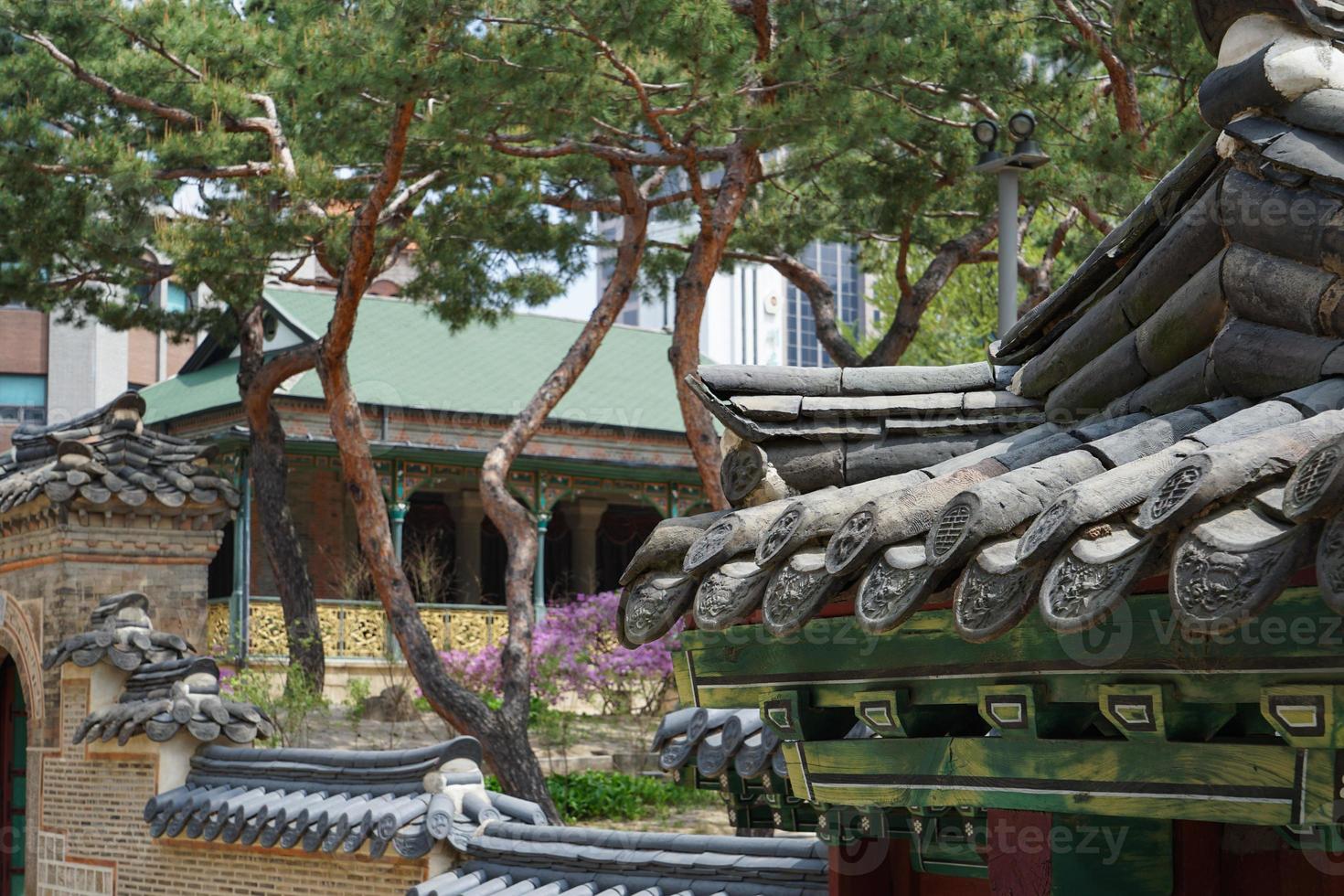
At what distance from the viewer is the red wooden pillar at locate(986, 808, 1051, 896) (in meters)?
3.93

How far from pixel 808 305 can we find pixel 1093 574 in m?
45.7

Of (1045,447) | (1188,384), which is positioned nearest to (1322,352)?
(1188,384)

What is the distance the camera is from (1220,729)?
326cm

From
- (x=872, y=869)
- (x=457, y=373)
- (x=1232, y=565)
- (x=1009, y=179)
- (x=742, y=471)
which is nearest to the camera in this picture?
(x=1232, y=565)

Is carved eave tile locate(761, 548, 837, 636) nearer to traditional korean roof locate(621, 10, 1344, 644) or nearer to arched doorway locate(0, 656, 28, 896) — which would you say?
traditional korean roof locate(621, 10, 1344, 644)

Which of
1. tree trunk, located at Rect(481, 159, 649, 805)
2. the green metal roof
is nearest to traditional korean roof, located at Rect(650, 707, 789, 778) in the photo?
tree trunk, located at Rect(481, 159, 649, 805)

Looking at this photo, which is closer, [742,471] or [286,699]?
[742,471]

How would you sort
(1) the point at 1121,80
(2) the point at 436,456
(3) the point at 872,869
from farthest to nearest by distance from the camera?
(2) the point at 436,456 → (1) the point at 1121,80 → (3) the point at 872,869

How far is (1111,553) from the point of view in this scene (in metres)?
2.70

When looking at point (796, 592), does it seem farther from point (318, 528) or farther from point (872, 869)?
point (318, 528)

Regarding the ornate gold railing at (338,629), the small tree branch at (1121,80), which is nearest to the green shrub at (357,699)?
the ornate gold railing at (338,629)

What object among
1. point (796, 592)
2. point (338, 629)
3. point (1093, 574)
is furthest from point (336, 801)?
point (338, 629)

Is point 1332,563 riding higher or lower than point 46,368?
lower

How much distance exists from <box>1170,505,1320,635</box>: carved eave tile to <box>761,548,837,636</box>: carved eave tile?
3.00 ft
